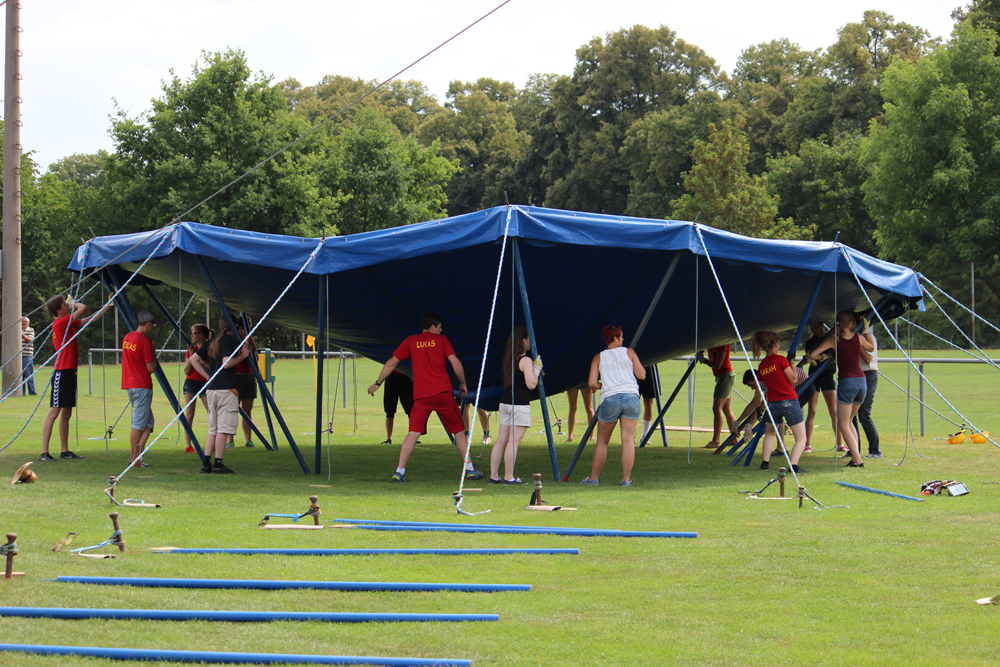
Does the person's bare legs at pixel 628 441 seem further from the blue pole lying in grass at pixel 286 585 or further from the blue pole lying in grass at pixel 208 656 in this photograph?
the blue pole lying in grass at pixel 208 656

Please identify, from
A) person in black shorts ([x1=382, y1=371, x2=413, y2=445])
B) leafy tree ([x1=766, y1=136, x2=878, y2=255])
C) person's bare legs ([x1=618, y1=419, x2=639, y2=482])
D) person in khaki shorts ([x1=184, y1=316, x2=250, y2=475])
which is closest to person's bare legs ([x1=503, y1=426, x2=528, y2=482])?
person's bare legs ([x1=618, y1=419, x2=639, y2=482])

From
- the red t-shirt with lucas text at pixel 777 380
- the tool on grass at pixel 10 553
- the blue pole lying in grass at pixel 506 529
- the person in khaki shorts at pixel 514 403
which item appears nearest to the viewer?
the tool on grass at pixel 10 553

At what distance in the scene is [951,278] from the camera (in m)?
36.7

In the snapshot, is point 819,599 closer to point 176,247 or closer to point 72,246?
point 176,247

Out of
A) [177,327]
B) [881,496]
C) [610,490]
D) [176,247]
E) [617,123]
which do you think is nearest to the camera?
[881,496]

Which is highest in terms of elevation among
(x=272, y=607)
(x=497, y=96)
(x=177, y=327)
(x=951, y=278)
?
(x=497, y=96)

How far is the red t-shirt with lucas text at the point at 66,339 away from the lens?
1134 centimetres

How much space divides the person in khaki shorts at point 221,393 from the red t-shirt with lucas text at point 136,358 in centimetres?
51

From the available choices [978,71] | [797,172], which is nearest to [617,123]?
[797,172]

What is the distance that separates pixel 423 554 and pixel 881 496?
481 cm

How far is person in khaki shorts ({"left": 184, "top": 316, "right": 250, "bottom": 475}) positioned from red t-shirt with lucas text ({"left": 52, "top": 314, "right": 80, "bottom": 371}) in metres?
1.68

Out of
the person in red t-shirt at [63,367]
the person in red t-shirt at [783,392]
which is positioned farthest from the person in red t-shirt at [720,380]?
the person in red t-shirt at [63,367]

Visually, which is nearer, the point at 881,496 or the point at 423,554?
the point at 423,554

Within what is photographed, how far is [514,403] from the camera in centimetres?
973
